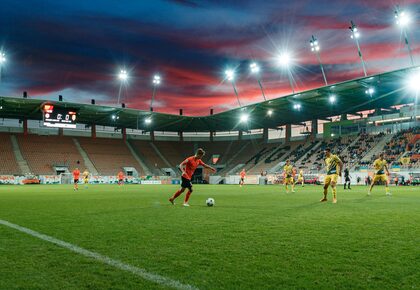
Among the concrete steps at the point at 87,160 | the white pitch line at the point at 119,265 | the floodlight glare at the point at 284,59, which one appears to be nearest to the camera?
the white pitch line at the point at 119,265

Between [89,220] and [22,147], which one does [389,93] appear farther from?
[22,147]

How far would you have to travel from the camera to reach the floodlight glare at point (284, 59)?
4606cm

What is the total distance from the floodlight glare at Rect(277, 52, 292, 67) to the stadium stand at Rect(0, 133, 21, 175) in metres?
42.9

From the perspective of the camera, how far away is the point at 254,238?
6.80 metres

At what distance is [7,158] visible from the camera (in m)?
61.6

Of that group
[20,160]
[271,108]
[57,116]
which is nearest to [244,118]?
[271,108]

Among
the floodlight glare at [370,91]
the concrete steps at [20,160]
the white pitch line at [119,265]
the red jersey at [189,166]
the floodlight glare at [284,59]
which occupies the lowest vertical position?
the white pitch line at [119,265]

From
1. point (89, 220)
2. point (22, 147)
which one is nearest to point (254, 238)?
point (89, 220)

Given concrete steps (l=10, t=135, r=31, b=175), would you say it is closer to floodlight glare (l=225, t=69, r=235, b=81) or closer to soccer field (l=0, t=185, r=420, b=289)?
floodlight glare (l=225, t=69, r=235, b=81)

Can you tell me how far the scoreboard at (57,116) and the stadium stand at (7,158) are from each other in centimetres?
2192

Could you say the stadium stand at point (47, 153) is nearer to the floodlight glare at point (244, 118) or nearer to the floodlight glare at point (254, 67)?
the floodlight glare at point (244, 118)

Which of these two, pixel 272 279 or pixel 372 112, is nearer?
pixel 272 279

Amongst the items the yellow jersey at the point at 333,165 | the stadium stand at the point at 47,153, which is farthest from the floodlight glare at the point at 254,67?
the yellow jersey at the point at 333,165

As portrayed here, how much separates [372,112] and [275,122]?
1771cm
